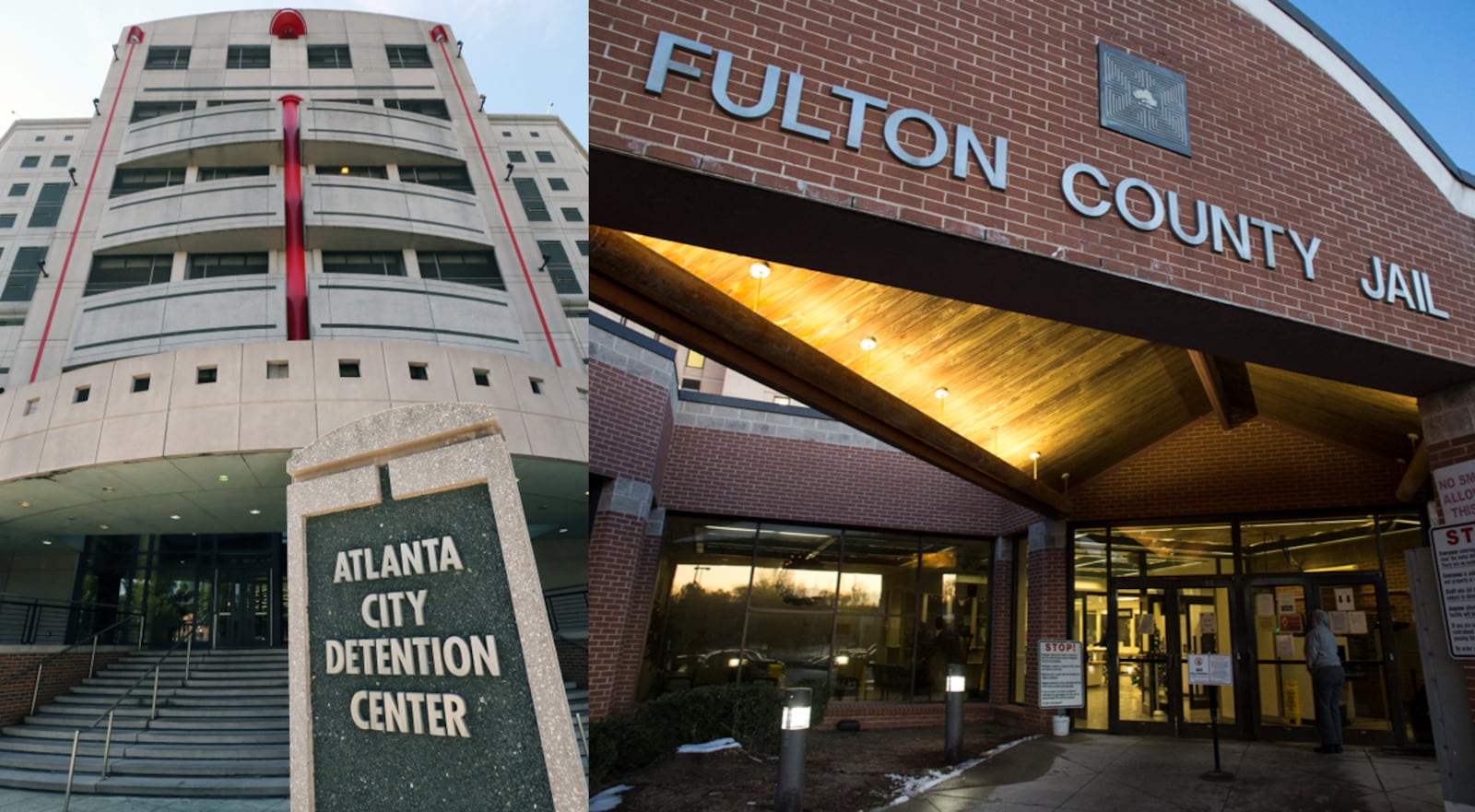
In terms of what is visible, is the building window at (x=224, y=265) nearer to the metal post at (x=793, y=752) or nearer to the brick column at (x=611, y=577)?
the brick column at (x=611, y=577)

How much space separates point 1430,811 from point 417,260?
2154 centimetres

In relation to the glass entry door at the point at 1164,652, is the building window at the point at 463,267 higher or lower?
higher

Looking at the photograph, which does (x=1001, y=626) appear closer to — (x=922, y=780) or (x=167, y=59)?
(x=922, y=780)

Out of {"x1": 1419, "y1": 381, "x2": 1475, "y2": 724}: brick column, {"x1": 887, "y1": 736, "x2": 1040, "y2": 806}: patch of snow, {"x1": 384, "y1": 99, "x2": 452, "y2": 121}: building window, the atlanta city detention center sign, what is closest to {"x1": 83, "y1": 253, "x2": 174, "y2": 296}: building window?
{"x1": 384, "y1": 99, "x2": 452, "y2": 121}: building window

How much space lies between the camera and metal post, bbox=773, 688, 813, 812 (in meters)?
7.61

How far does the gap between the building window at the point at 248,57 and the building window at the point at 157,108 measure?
7.02 feet

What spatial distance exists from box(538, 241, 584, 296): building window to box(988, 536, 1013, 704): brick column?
12.2 metres

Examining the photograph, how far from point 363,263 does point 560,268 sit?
15.9 feet

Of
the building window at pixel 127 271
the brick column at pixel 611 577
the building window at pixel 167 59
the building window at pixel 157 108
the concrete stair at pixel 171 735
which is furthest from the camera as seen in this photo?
the building window at pixel 167 59

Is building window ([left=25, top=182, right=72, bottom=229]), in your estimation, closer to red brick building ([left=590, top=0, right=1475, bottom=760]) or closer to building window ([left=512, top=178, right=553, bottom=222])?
building window ([left=512, top=178, right=553, bottom=222])

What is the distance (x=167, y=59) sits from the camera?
28219 millimetres

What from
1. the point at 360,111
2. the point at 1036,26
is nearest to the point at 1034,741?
the point at 1036,26

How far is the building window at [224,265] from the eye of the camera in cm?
2142

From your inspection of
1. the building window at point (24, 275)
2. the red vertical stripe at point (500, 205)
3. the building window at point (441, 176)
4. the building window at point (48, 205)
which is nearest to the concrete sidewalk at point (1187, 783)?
the red vertical stripe at point (500, 205)
